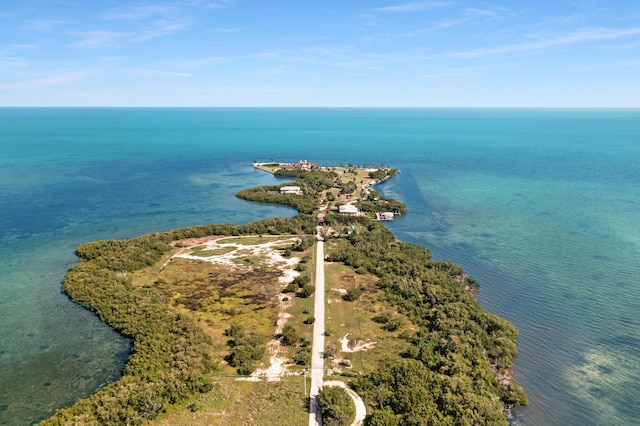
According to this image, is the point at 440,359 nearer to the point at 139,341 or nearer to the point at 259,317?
the point at 259,317

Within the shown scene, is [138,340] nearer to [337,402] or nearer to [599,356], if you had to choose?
[337,402]

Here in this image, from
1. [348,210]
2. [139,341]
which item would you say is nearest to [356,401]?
[139,341]

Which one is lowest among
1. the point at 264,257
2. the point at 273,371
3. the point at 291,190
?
the point at 273,371

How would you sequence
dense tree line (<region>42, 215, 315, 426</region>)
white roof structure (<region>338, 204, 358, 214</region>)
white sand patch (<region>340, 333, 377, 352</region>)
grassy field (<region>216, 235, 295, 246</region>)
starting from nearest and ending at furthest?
dense tree line (<region>42, 215, 315, 426</region>), white sand patch (<region>340, 333, 377, 352</region>), grassy field (<region>216, 235, 295, 246</region>), white roof structure (<region>338, 204, 358, 214</region>)

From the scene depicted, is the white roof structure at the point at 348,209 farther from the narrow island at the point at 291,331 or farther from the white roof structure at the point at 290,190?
the white roof structure at the point at 290,190

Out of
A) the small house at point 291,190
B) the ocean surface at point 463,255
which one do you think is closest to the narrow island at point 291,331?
the ocean surface at point 463,255

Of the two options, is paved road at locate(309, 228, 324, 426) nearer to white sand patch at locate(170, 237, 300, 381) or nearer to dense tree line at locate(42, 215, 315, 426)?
white sand patch at locate(170, 237, 300, 381)

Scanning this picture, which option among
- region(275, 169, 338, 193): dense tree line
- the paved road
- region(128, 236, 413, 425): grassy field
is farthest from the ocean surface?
the paved road
